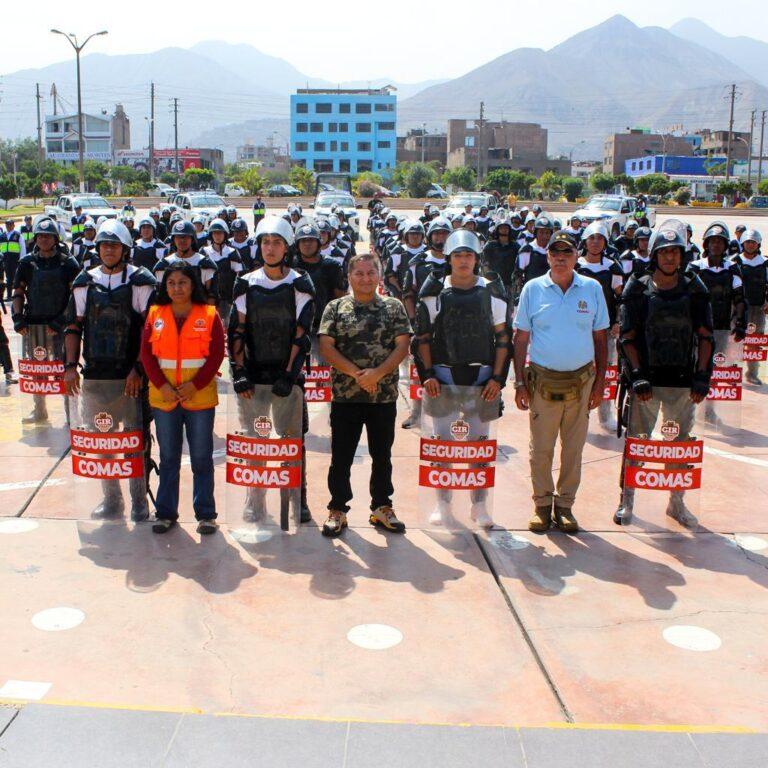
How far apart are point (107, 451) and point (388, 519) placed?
76.4 inches

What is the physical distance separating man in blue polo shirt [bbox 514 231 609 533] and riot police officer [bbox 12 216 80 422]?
4.69 metres

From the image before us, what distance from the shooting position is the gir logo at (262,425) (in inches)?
243

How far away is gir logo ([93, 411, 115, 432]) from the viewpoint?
6.31 m

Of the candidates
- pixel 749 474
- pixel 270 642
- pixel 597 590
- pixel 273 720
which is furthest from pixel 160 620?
pixel 749 474

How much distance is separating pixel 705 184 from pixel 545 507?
10290 centimetres

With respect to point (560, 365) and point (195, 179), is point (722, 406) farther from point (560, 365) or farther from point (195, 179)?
point (195, 179)

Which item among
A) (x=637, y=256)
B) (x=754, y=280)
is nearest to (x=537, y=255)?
(x=637, y=256)

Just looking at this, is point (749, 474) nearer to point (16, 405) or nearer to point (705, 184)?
point (16, 405)

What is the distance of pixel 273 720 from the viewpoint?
154 inches

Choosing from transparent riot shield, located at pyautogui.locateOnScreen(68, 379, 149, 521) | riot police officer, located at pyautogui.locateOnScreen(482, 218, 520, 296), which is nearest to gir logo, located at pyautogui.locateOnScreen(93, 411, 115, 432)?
transparent riot shield, located at pyautogui.locateOnScreen(68, 379, 149, 521)

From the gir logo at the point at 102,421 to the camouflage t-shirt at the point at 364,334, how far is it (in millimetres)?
1587

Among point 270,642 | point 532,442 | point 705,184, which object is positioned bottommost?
point 270,642

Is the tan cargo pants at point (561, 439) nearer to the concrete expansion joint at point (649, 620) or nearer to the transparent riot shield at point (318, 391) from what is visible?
the concrete expansion joint at point (649, 620)

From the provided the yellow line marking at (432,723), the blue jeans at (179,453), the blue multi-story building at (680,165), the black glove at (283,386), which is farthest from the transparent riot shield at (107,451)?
the blue multi-story building at (680,165)
